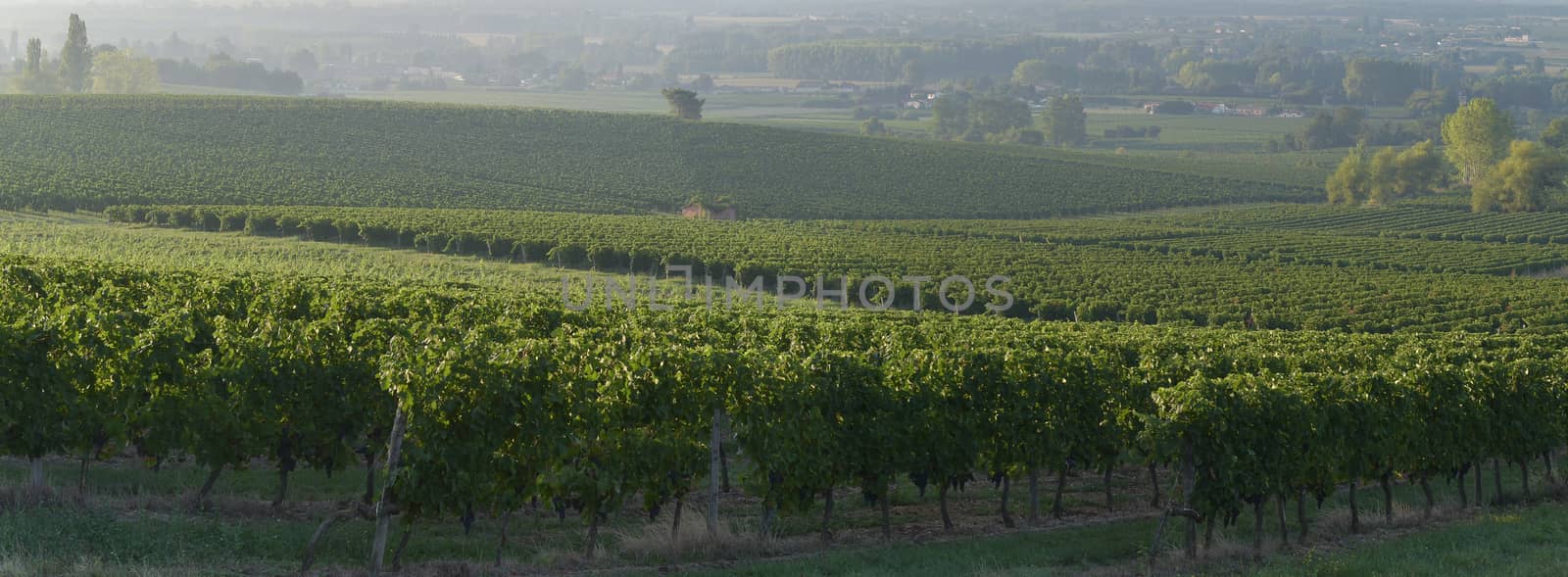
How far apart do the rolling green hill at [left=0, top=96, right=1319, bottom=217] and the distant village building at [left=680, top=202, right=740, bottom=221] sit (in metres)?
5.83

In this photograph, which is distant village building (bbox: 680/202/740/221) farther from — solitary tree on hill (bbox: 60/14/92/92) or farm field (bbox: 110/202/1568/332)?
solitary tree on hill (bbox: 60/14/92/92)

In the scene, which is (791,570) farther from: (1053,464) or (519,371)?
(1053,464)

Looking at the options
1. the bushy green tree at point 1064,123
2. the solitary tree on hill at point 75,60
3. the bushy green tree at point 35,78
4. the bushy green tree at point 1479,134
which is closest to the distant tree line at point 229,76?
the bushy green tree at point 35,78

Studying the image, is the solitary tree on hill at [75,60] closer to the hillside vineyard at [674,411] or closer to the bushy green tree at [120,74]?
the bushy green tree at [120,74]

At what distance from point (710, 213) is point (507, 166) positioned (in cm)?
2547

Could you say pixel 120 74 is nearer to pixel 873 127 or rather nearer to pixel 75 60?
pixel 75 60

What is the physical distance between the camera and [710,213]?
8725 centimetres

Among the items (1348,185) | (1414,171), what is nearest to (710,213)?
(1348,185)

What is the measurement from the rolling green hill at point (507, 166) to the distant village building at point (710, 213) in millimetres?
5829

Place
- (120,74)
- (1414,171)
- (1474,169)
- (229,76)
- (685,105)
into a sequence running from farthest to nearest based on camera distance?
(229,76), (120,74), (685,105), (1474,169), (1414,171)

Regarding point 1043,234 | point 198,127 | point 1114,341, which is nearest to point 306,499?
point 1114,341

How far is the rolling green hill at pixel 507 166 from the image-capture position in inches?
3305

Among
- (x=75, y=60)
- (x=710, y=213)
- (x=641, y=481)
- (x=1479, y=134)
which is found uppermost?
(x=75, y=60)

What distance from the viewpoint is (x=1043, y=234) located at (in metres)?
80.6
